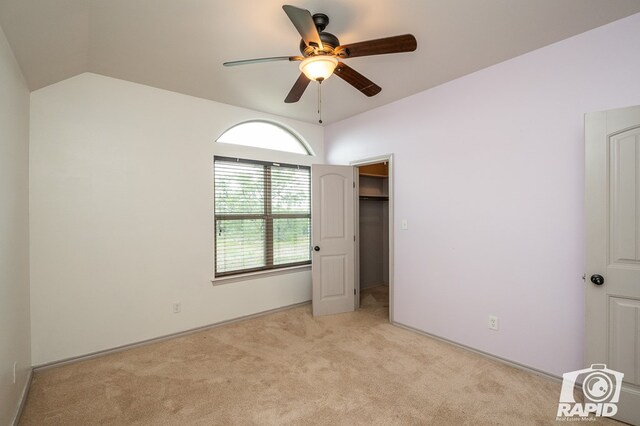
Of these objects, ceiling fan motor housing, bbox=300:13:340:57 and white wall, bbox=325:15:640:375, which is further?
white wall, bbox=325:15:640:375

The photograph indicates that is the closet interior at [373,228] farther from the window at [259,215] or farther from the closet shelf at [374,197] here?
the window at [259,215]

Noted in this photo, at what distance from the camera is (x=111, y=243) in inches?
109

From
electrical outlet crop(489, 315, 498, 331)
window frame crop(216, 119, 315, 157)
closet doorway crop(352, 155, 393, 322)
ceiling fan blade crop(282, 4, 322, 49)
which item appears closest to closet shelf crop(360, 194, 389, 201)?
closet doorway crop(352, 155, 393, 322)

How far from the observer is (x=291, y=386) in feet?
7.26

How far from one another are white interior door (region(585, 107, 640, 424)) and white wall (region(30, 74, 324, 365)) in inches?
131

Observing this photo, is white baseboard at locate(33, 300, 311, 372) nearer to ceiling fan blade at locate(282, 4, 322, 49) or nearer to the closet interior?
the closet interior

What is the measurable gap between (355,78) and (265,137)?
2.17 metres

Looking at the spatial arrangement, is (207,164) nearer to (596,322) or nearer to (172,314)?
(172,314)

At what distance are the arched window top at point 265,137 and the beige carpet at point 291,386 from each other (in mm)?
2399

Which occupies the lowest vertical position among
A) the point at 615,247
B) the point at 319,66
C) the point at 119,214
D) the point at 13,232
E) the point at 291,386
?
the point at 291,386

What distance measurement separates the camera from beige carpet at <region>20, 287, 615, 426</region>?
6.21 ft

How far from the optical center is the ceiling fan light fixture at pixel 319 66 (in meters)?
1.76

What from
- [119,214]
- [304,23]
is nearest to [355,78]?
[304,23]

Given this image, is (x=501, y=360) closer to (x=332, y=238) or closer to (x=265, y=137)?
(x=332, y=238)
